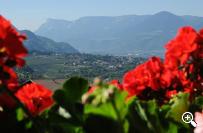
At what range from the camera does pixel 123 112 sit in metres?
1.34

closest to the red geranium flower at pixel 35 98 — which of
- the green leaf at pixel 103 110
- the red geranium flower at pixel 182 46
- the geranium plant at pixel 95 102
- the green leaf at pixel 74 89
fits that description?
the geranium plant at pixel 95 102

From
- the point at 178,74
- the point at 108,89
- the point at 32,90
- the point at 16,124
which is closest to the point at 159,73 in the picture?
the point at 178,74

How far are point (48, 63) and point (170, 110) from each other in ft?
653

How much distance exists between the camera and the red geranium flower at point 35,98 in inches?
68.0

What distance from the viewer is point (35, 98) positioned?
179 cm

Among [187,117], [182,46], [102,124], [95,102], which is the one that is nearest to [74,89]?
[102,124]

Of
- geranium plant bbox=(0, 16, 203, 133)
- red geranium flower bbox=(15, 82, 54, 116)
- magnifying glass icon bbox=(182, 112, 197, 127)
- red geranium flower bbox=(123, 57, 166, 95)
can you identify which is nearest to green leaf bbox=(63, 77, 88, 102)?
geranium plant bbox=(0, 16, 203, 133)

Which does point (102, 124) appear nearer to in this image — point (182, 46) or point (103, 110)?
point (103, 110)

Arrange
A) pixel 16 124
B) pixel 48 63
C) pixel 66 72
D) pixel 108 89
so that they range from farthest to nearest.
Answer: pixel 48 63 < pixel 66 72 < pixel 16 124 < pixel 108 89

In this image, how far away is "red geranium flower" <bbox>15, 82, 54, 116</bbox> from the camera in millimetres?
1727

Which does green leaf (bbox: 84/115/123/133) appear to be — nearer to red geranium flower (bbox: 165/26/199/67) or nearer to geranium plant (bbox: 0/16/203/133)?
geranium plant (bbox: 0/16/203/133)

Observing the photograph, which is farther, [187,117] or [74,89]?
[187,117]

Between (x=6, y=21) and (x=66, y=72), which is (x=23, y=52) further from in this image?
(x=66, y=72)

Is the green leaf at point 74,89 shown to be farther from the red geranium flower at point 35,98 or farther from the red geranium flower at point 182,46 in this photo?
the red geranium flower at point 182,46
